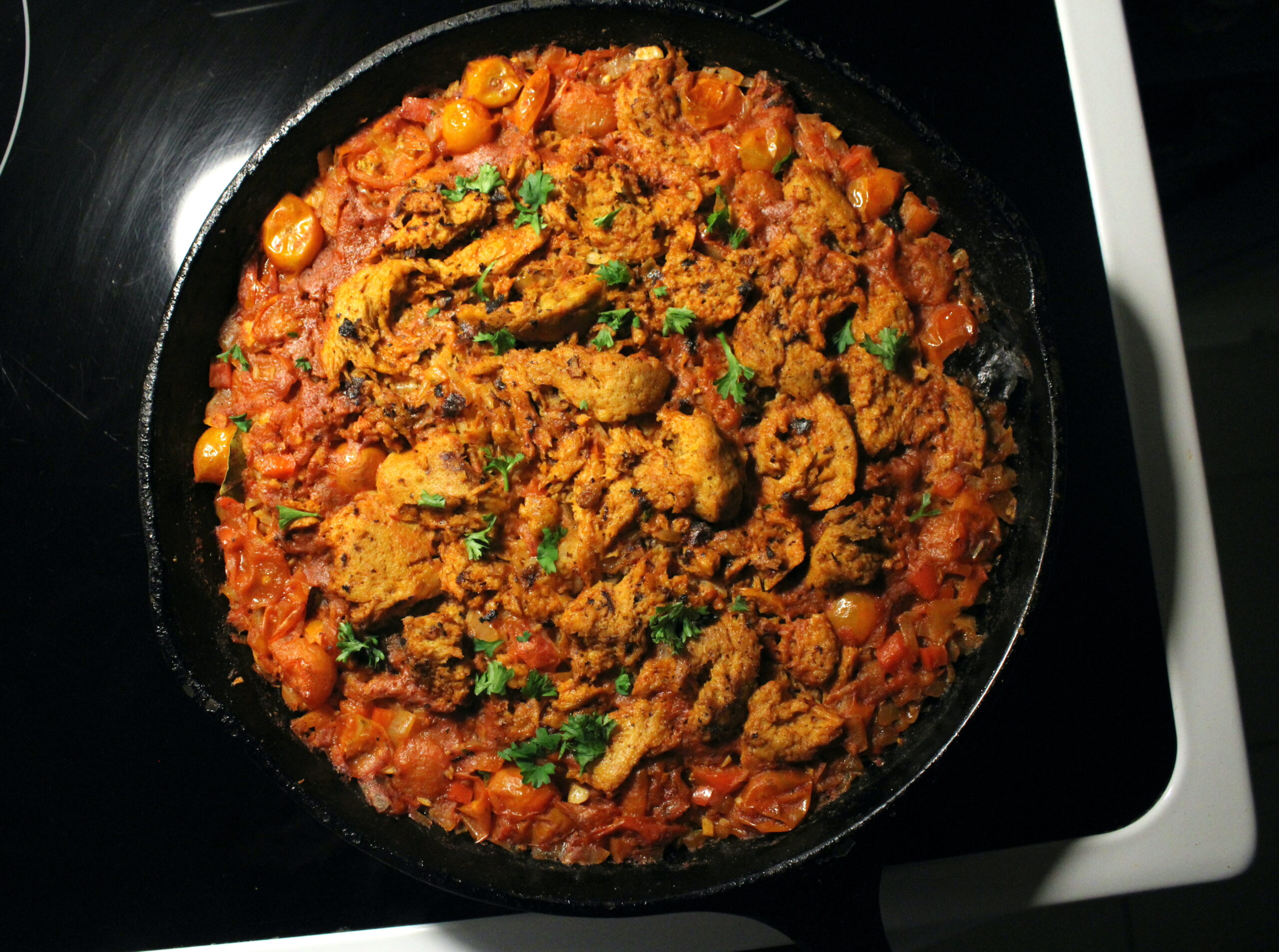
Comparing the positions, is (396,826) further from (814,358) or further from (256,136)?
(256,136)

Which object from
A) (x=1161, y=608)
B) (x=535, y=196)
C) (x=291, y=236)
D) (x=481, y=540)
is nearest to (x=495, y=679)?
(x=481, y=540)

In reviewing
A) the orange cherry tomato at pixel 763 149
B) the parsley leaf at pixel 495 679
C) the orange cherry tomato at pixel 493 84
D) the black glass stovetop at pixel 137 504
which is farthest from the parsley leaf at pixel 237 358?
the orange cherry tomato at pixel 763 149

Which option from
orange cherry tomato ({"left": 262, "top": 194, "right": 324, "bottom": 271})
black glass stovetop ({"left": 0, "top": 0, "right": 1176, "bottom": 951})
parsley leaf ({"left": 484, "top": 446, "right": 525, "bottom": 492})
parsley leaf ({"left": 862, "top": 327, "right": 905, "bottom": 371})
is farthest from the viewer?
black glass stovetop ({"left": 0, "top": 0, "right": 1176, "bottom": 951})

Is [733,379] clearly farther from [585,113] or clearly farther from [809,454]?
[585,113]

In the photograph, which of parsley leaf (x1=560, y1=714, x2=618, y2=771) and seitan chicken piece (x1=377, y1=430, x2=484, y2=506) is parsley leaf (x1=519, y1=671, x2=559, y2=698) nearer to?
parsley leaf (x1=560, y1=714, x2=618, y2=771)

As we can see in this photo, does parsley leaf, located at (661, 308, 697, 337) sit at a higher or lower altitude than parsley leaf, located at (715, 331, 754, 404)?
higher

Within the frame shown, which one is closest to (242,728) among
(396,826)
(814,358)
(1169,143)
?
(396,826)

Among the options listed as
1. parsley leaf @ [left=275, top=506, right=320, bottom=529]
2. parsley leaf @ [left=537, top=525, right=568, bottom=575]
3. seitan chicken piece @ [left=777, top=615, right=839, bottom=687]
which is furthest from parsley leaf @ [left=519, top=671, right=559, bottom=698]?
parsley leaf @ [left=275, top=506, right=320, bottom=529]
